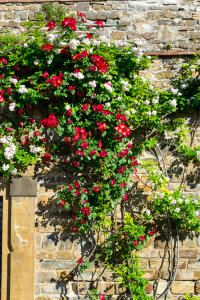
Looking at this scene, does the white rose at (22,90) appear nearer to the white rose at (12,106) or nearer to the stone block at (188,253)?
the white rose at (12,106)

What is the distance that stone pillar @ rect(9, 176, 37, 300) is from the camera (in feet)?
14.8

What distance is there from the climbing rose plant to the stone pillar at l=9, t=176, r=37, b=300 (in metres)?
0.26

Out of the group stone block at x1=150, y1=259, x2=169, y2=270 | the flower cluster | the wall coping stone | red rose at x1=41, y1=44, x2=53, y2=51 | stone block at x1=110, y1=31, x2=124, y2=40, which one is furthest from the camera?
stone block at x1=110, y1=31, x2=124, y2=40

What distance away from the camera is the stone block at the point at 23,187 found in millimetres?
4605

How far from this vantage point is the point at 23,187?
463cm

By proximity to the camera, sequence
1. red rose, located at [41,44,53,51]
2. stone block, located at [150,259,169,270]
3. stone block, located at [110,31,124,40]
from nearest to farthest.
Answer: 1. red rose, located at [41,44,53,51]
2. stone block, located at [150,259,169,270]
3. stone block, located at [110,31,124,40]

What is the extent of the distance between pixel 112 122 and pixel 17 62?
1517 millimetres

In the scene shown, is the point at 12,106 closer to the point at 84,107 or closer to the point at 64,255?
the point at 84,107

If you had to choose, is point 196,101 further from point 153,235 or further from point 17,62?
point 17,62

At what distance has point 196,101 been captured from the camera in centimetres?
466

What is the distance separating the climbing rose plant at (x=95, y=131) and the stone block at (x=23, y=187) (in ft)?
0.42

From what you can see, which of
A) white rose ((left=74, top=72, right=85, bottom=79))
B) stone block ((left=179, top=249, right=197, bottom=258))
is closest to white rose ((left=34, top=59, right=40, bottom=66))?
white rose ((left=74, top=72, right=85, bottom=79))

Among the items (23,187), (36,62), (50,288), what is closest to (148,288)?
(50,288)

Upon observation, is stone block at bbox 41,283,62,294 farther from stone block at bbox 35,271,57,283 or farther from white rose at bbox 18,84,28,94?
white rose at bbox 18,84,28,94
